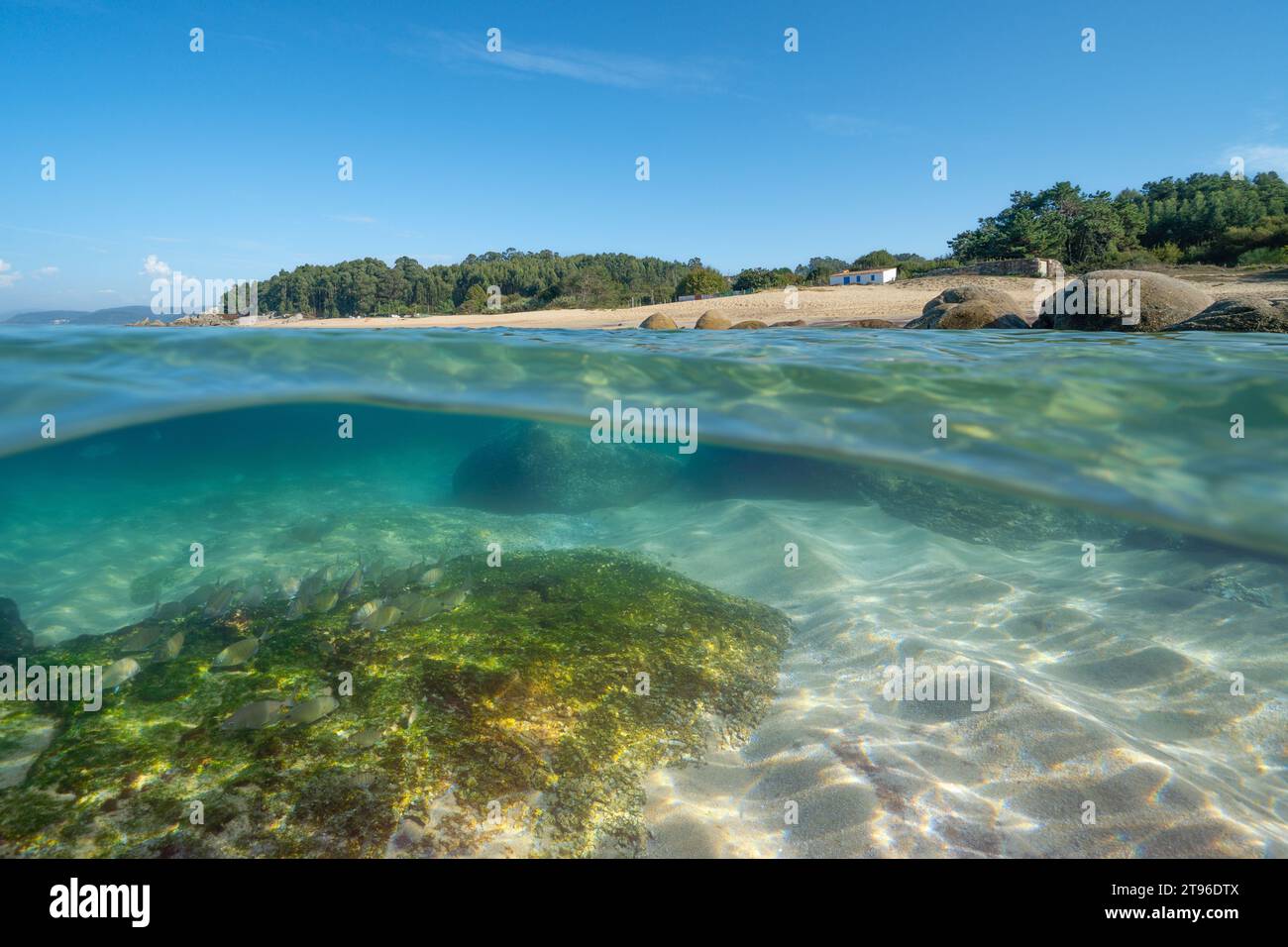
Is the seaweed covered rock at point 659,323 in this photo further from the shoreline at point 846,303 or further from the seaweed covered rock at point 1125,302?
the seaweed covered rock at point 1125,302

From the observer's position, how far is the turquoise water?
3.11m

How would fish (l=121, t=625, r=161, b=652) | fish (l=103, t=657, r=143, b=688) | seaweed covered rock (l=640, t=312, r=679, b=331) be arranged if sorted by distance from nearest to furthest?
1. fish (l=103, t=657, r=143, b=688)
2. fish (l=121, t=625, r=161, b=652)
3. seaweed covered rock (l=640, t=312, r=679, b=331)

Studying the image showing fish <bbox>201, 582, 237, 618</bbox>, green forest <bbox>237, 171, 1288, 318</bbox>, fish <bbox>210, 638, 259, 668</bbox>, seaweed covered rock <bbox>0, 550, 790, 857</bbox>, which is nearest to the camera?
seaweed covered rock <bbox>0, 550, 790, 857</bbox>

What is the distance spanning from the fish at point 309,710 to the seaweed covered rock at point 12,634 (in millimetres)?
2804

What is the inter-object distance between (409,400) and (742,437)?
5600 mm

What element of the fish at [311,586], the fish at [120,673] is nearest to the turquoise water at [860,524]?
the fish at [311,586]

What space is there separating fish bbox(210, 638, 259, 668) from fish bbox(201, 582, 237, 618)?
3.23 ft

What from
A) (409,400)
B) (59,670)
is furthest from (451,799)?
(409,400)

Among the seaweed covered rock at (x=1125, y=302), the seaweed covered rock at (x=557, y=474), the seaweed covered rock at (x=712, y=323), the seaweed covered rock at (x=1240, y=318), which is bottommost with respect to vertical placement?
the seaweed covered rock at (x=557, y=474)

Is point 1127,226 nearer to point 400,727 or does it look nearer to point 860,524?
point 860,524

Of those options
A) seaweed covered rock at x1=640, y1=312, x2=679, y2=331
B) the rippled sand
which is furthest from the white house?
the rippled sand

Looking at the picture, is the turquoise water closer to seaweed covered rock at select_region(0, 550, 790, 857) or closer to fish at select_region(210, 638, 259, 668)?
seaweed covered rock at select_region(0, 550, 790, 857)

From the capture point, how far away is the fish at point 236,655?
4.03 m

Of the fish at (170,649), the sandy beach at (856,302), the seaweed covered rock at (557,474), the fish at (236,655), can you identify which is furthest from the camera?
the sandy beach at (856,302)
